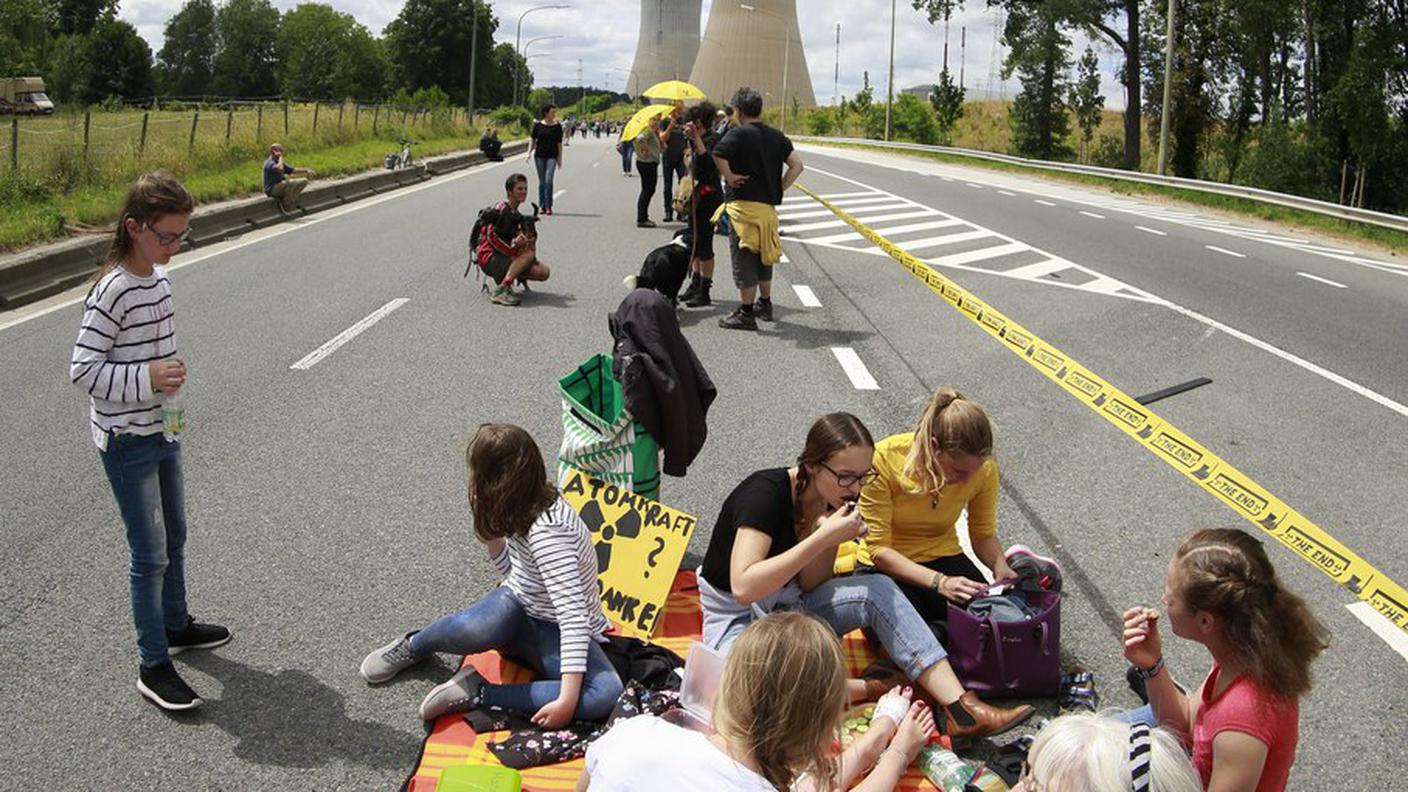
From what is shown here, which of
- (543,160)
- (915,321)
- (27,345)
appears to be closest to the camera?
(27,345)

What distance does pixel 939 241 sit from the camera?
55.5 feet

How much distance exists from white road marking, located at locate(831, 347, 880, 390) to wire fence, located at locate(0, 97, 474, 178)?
44.8 feet

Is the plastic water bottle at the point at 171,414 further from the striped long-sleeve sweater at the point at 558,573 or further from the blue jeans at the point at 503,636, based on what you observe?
the striped long-sleeve sweater at the point at 558,573

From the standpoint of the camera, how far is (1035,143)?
5025 centimetres

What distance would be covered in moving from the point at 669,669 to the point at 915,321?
7.08m

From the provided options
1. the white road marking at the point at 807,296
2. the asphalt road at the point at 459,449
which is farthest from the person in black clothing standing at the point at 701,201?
the white road marking at the point at 807,296

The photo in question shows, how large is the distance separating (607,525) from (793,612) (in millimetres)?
2510

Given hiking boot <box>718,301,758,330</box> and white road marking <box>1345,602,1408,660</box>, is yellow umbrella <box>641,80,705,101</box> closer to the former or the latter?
hiking boot <box>718,301,758,330</box>

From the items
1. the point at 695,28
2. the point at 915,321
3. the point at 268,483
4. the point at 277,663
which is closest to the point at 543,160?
the point at 915,321

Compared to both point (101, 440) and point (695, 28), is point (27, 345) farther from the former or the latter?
point (695, 28)

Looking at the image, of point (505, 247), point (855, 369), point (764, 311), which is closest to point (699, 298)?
point (764, 311)

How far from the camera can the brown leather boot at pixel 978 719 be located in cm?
397

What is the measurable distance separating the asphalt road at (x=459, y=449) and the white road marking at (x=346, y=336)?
109 mm

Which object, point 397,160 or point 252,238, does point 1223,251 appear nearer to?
point 252,238
